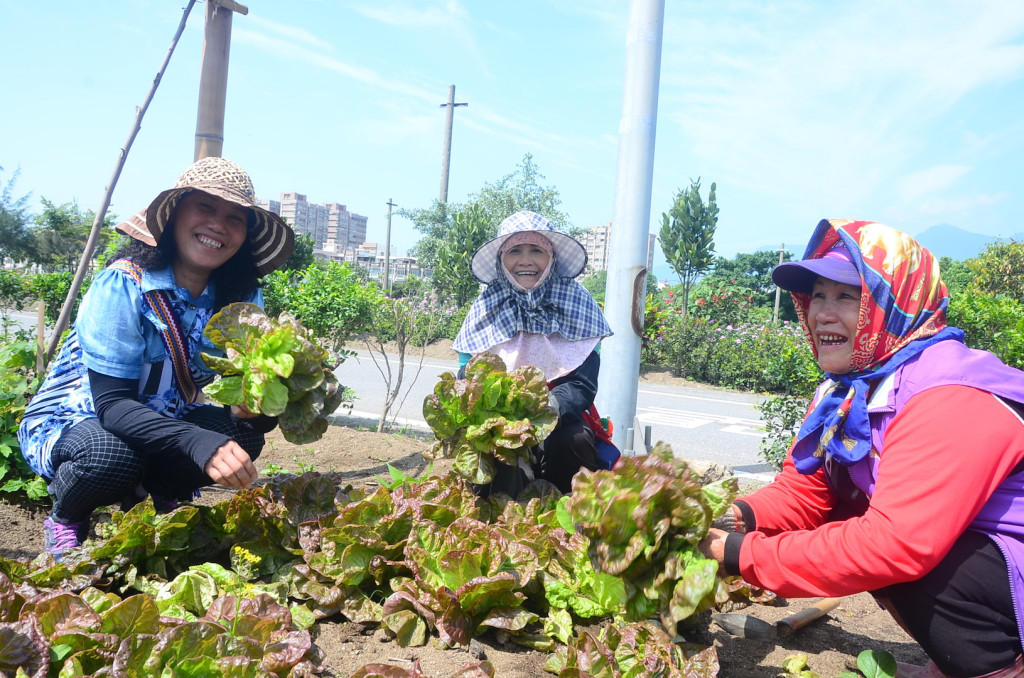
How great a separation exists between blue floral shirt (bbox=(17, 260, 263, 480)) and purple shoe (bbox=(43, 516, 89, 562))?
20 cm

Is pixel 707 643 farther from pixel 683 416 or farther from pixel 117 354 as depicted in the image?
pixel 683 416

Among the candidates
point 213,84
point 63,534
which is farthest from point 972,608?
point 213,84

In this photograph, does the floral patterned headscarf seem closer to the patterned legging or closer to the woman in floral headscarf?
the woman in floral headscarf

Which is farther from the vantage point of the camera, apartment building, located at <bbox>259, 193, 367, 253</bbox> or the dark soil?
apartment building, located at <bbox>259, 193, 367, 253</bbox>

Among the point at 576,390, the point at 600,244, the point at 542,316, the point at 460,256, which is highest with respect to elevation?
the point at 600,244

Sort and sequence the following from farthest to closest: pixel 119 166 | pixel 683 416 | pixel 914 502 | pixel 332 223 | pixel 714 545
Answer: pixel 332 223, pixel 683 416, pixel 119 166, pixel 714 545, pixel 914 502

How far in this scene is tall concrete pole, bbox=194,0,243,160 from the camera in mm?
4061

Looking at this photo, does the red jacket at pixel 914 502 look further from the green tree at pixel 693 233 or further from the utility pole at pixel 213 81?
the green tree at pixel 693 233

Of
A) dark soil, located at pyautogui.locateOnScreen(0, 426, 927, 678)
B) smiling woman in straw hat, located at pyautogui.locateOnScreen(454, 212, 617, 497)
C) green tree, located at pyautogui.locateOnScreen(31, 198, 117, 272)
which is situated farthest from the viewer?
green tree, located at pyautogui.locateOnScreen(31, 198, 117, 272)

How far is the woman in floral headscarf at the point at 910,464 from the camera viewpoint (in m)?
1.56

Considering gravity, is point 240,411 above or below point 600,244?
below

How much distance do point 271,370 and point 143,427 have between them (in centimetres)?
49

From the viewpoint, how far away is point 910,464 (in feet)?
5.21

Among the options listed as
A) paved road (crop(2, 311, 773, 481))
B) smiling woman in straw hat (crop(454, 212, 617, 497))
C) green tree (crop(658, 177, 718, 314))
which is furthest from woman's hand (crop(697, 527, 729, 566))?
green tree (crop(658, 177, 718, 314))
